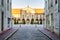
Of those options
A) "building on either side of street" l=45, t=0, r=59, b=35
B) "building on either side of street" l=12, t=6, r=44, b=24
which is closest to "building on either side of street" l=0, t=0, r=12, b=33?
"building on either side of street" l=45, t=0, r=59, b=35

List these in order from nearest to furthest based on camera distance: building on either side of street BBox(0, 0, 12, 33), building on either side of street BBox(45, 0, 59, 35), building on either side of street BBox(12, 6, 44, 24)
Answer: building on either side of street BBox(45, 0, 59, 35)
building on either side of street BBox(0, 0, 12, 33)
building on either side of street BBox(12, 6, 44, 24)

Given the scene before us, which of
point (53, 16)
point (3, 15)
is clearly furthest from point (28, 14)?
point (53, 16)

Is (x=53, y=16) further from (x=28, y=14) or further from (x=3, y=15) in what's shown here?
(x=28, y=14)

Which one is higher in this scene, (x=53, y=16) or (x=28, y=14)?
(x=28, y=14)

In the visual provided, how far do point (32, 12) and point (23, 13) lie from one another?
16.5 feet

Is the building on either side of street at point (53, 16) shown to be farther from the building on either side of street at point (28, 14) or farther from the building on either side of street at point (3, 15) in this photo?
the building on either side of street at point (28, 14)

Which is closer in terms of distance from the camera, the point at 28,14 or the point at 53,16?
the point at 53,16

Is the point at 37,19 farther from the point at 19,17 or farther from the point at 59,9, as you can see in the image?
the point at 59,9

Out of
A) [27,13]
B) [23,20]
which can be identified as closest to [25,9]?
[27,13]

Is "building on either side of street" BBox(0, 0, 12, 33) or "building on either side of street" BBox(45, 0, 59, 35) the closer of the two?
"building on either side of street" BBox(45, 0, 59, 35)

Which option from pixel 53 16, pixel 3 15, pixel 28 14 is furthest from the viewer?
pixel 28 14

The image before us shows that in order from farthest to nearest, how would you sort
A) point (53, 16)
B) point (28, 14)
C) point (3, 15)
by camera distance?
point (28, 14) < point (3, 15) < point (53, 16)

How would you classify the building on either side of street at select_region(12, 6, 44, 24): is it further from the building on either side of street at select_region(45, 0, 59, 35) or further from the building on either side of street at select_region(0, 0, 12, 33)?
the building on either side of street at select_region(45, 0, 59, 35)

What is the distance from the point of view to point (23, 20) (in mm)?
80188
